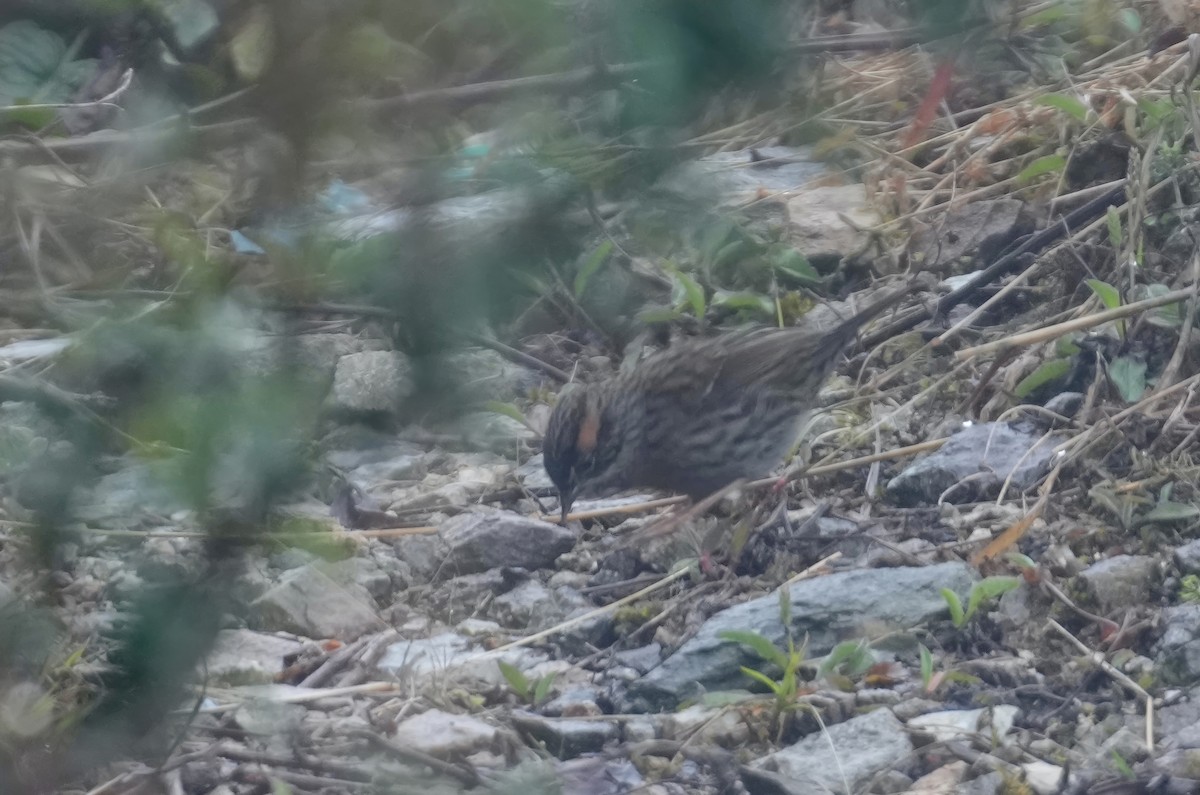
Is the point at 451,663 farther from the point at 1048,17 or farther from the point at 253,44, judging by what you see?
the point at 253,44

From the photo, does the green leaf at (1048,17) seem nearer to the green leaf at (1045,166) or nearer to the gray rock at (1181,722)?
the gray rock at (1181,722)

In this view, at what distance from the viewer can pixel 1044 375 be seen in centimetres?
473

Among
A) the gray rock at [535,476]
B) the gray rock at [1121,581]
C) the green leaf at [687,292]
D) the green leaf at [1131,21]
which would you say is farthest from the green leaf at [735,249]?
the green leaf at [1131,21]

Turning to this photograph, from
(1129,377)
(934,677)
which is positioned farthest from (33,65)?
(1129,377)

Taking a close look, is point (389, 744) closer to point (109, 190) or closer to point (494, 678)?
point (494, 678)

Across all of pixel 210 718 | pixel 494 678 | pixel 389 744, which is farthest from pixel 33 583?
pixel 494 678

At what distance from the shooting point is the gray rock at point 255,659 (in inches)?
138

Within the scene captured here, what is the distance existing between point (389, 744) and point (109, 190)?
5.50 ft

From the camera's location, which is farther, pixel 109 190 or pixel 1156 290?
pixel 1156 290

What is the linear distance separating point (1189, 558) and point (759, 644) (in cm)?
115

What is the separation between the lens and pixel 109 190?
1578 millimetres

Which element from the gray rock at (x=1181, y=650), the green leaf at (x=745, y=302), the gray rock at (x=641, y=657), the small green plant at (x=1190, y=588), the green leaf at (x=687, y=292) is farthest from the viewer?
Answer: the green leaf at (x=745, y=302)

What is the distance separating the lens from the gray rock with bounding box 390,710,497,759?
129 inches

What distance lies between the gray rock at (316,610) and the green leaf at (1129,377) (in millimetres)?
2344
